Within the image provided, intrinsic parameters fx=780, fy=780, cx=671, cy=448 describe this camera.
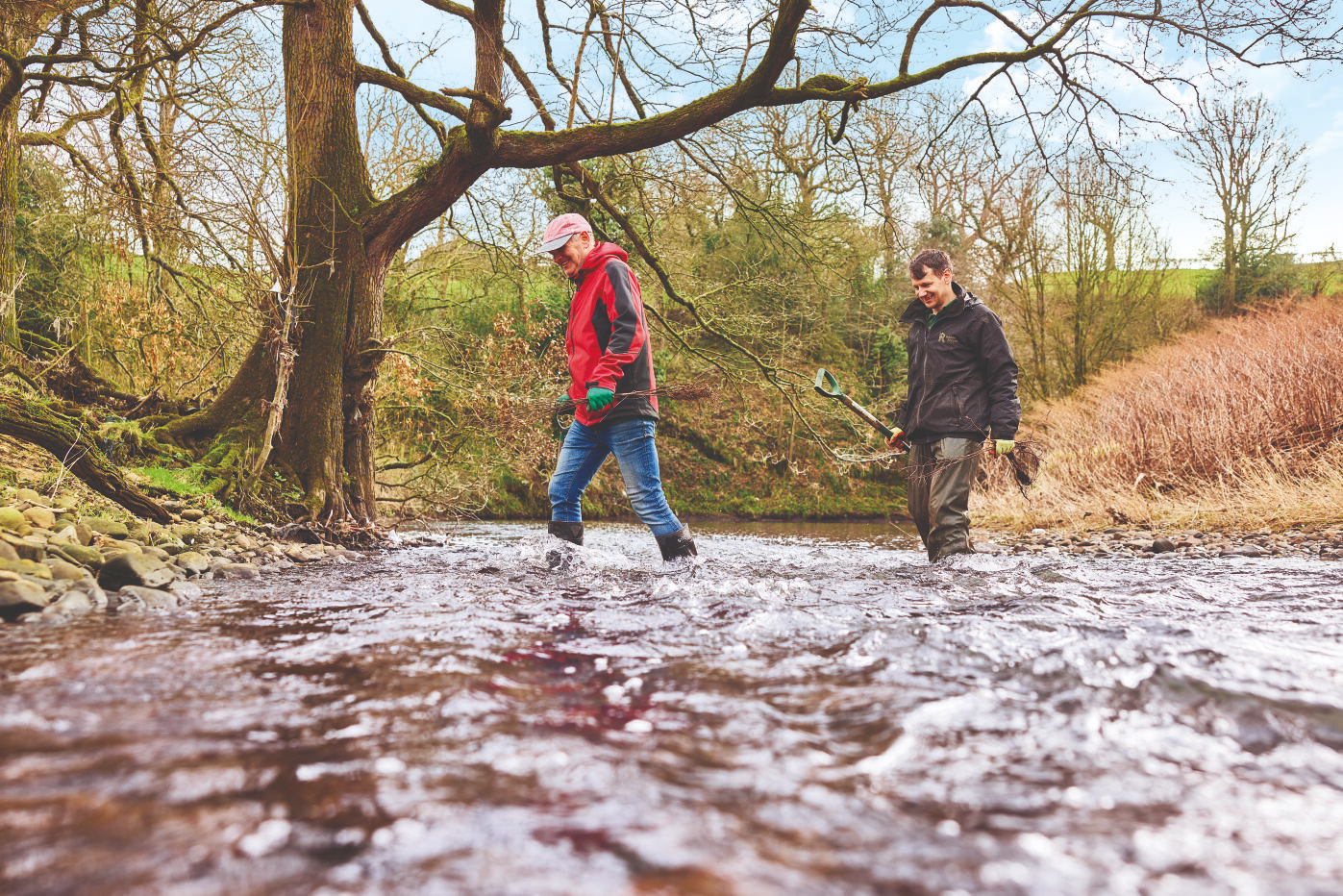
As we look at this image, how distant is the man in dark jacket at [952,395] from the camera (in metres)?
5.21

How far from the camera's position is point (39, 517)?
173 inches

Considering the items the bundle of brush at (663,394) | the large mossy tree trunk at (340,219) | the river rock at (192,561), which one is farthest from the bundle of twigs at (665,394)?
the large mossy tree trunk at (340,219)

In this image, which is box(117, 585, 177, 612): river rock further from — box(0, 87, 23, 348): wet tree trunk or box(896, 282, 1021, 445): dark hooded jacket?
box(0, 87, 23, 348): wet tree trunk

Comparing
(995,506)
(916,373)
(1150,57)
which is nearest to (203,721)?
(916,373)

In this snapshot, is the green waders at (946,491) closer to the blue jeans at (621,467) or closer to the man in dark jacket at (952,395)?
the man in dark jacket at (952,395)

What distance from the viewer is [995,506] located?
1359 cm

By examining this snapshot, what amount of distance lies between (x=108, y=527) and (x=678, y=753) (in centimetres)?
462

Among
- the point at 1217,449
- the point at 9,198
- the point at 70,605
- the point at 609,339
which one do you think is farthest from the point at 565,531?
the point at 1217,449

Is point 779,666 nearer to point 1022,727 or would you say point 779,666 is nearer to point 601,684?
point 601,684

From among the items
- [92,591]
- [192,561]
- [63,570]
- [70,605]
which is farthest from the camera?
[192,561]

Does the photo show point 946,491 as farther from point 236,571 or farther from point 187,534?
point 187,534

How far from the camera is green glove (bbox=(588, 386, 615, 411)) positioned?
4.95 metres

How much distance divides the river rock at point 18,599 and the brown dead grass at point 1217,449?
32.9 ft

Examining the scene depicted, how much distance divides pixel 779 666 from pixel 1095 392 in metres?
17.7
